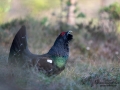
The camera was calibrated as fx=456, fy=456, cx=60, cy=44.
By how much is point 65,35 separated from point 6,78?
1580mm

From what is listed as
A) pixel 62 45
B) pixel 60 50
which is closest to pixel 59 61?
pixel 60 50

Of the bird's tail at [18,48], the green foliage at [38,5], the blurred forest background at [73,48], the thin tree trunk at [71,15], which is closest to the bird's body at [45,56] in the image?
the bird's tail at [18,48]

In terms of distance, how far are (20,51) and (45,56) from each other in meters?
0.53

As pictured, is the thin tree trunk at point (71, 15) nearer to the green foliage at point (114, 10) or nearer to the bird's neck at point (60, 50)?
the green foliage at point (114, 10)

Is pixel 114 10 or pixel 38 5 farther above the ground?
pixel 114 10

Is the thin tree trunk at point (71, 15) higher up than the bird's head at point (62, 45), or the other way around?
the bird's head at point (62, 45)

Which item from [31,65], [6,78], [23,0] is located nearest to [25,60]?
[31,65]

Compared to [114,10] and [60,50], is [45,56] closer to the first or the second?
[60,50]

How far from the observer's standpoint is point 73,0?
16172 mm

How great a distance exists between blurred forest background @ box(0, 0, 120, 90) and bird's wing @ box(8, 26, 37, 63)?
0.23 metres

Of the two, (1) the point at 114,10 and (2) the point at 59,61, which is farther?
(1) the point at 114,10

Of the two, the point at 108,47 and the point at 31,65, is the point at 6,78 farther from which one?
the point at 108,47

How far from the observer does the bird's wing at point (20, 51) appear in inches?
338

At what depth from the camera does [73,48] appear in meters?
14.1
